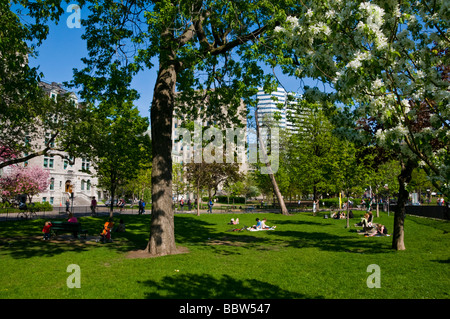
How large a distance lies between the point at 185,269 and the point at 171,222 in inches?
120

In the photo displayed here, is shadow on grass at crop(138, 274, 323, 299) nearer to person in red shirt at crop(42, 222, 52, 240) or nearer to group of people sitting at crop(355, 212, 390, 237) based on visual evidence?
person in red shirt at crop(42, 222, 52, 240)

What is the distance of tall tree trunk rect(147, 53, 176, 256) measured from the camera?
12102mm

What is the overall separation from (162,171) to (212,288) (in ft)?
18.7

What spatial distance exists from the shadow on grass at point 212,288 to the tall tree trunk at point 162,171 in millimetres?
3559

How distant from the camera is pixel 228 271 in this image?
9.52m

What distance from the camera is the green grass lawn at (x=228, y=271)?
7404 mm

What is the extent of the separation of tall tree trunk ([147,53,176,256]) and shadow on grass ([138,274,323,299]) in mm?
3559

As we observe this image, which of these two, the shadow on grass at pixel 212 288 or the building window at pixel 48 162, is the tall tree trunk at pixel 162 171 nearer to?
the shadow on grass at pixel 212 288
